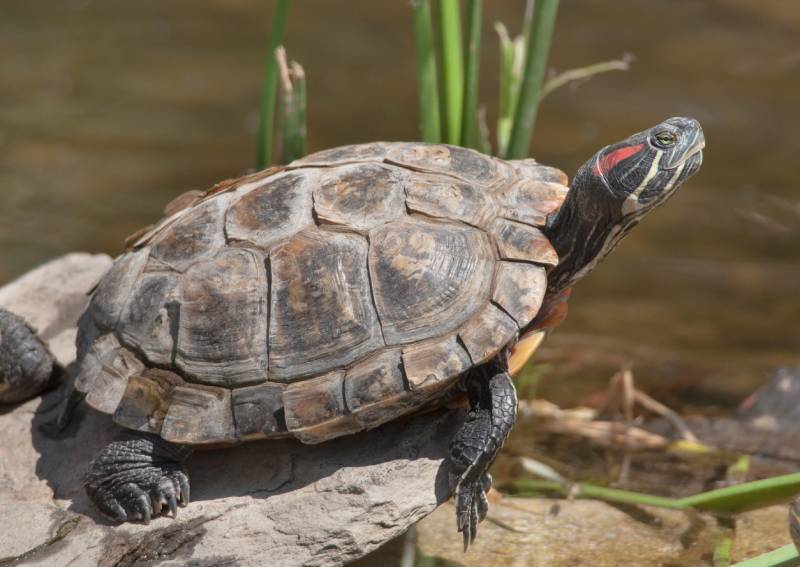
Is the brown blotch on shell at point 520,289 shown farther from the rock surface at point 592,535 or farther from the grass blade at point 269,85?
the grass blade at point 269,85

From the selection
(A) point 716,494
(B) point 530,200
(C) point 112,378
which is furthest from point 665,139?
(C) point 112,378

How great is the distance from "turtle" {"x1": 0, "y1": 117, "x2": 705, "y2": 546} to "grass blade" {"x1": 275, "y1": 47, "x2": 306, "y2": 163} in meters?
1.18

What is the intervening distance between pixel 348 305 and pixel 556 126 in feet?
22.5

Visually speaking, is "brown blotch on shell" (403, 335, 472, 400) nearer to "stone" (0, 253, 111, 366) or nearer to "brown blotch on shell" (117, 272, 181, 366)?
"brown blotch on shell" (117, 272, 181, 366)

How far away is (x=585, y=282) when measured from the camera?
8711 mm

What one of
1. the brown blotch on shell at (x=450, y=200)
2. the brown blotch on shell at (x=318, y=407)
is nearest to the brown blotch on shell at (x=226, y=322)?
the brown blotch on shell at (x=318, y=407)

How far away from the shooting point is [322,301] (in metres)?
4.24

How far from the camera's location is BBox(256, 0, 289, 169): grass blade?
5.57 metres

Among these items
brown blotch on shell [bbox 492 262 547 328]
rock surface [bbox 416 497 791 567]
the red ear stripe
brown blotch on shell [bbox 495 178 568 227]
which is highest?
the red ear stripe

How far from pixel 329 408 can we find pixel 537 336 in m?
1.02

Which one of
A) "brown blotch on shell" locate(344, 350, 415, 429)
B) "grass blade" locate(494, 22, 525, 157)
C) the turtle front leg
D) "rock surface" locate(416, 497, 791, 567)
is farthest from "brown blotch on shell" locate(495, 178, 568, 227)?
"rock surface" locate(416, 497, 791, 567)

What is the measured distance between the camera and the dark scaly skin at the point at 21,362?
15.9 ft

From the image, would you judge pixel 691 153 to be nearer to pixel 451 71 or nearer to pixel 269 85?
pixel 451 71

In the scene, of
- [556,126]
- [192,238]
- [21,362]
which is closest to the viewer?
[192,238]
